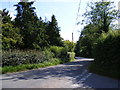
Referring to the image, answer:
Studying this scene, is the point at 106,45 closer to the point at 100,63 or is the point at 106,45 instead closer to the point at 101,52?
the point at 101,52

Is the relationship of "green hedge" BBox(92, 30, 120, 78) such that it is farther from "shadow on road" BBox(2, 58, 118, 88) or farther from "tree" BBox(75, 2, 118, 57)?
"tree" BBox(75, 2, 118, 57)

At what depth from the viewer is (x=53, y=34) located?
38.1 meters

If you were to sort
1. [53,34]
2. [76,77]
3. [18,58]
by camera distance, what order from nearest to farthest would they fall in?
Result: [76,77], [18,58], [53,34]

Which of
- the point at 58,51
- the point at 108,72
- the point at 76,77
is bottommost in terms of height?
the point at 76,77

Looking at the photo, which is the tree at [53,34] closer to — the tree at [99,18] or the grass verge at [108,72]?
the tree at [99,18]

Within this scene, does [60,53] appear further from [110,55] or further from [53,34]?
[110,55]

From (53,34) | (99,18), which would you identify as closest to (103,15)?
(99,18)

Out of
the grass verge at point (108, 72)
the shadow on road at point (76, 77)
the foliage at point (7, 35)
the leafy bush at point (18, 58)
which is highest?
the foliage at point (7, 35)

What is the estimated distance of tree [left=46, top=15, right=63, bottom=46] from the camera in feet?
123

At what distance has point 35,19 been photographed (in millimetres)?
29078

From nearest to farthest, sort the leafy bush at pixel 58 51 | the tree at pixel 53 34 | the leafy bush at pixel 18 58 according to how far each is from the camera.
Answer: the leafy bush at pixel 18 58, the leafy bush at pixel 58 51, the tree at pixel 53 34

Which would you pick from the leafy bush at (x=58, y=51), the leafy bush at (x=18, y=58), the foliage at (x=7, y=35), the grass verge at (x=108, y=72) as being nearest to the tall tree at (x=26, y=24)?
the leafy bush at (x=58, y=51)

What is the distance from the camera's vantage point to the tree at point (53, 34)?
37344 millimetres

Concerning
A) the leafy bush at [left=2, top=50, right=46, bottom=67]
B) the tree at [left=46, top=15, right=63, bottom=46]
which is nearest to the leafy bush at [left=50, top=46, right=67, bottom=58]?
the tree at [left=46, top=15, right=63, bottom=46]
